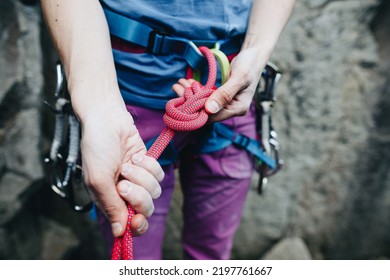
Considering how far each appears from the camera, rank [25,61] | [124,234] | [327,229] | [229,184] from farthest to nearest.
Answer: [327,229] < [25,61] < [229,184] < [124,234]

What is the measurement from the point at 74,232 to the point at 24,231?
20 centimetres

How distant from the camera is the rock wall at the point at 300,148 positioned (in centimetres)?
117

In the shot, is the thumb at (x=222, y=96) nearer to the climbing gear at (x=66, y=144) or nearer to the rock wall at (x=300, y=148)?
the climbing gear at (x=66, y=144)

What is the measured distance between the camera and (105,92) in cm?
59

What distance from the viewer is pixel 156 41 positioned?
69cm

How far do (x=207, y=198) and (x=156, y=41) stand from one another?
1.36 feet

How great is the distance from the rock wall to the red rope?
683mm

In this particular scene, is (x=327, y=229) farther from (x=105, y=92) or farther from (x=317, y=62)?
(x=105, y=92)

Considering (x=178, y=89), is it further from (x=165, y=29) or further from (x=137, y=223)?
(x=137, y=223)

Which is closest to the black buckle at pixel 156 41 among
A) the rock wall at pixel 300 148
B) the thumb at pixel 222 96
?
the thumb at pixel 222 96

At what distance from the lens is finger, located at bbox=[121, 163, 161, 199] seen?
0.55 meters

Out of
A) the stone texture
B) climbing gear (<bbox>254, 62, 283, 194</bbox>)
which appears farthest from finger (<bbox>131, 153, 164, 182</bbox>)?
the stone texture

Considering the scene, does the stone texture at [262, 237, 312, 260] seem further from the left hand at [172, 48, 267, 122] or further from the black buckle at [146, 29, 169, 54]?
the black buckle at [146, 29, 169, 54]

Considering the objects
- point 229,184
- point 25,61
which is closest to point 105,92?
point 229,184
